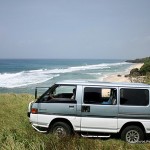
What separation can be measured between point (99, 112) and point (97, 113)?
7cm

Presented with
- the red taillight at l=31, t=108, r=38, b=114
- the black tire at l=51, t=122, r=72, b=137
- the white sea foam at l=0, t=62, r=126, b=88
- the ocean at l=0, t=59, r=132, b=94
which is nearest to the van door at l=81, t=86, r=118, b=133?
the black tire at l=51, t=122, r=72, b=137

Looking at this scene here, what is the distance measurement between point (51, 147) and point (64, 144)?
1.11ft

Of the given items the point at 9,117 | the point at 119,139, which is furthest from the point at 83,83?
the point at 9,117

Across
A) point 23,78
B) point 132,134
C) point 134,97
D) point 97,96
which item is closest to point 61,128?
point 97,96

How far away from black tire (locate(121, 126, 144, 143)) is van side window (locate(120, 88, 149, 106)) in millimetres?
731

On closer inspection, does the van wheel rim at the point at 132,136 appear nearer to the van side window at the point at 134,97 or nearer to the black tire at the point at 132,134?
the black tire at the point at 132,134

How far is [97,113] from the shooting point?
9.55m

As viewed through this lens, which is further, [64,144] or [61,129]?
[61,129]

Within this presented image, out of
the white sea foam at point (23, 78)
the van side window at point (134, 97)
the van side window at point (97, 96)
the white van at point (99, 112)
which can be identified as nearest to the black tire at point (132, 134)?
the white van at point (99, 112)

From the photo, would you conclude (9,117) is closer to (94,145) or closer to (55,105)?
(55,105)

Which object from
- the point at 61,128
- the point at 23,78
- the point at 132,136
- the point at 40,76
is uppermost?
the point at 40,76

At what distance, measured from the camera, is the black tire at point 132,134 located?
956cm

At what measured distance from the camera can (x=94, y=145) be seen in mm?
7992

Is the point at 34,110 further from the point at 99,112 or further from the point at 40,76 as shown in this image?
the point at 40,76
